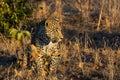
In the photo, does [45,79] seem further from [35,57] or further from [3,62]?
[3,62]

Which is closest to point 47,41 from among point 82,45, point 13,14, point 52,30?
point 52,30

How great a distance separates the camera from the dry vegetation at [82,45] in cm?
684

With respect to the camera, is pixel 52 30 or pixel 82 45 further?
pixel 82 45

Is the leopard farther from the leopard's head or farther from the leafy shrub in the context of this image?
the leafy shrub

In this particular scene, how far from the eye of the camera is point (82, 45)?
827 centimetres

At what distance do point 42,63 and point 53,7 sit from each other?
4126 millimetres

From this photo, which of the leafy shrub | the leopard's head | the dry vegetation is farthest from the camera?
the leafy shrub

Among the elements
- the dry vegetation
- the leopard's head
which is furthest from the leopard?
the dry vegetation

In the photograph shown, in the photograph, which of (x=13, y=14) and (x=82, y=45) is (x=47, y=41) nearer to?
(x=82, y=45)

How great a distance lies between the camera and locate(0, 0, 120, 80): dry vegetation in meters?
6.84

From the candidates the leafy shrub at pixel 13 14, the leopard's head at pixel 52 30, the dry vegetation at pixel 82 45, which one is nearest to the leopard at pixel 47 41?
the leopard's head at pixel 52 30

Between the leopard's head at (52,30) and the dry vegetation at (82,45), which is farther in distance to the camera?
the dry vegetation at (82,45)

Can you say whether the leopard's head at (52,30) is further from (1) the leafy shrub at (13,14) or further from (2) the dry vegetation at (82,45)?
(1) the leafy shrub at (13,14)

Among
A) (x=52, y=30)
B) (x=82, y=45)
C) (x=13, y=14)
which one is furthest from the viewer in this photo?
(x=13, y=14)
